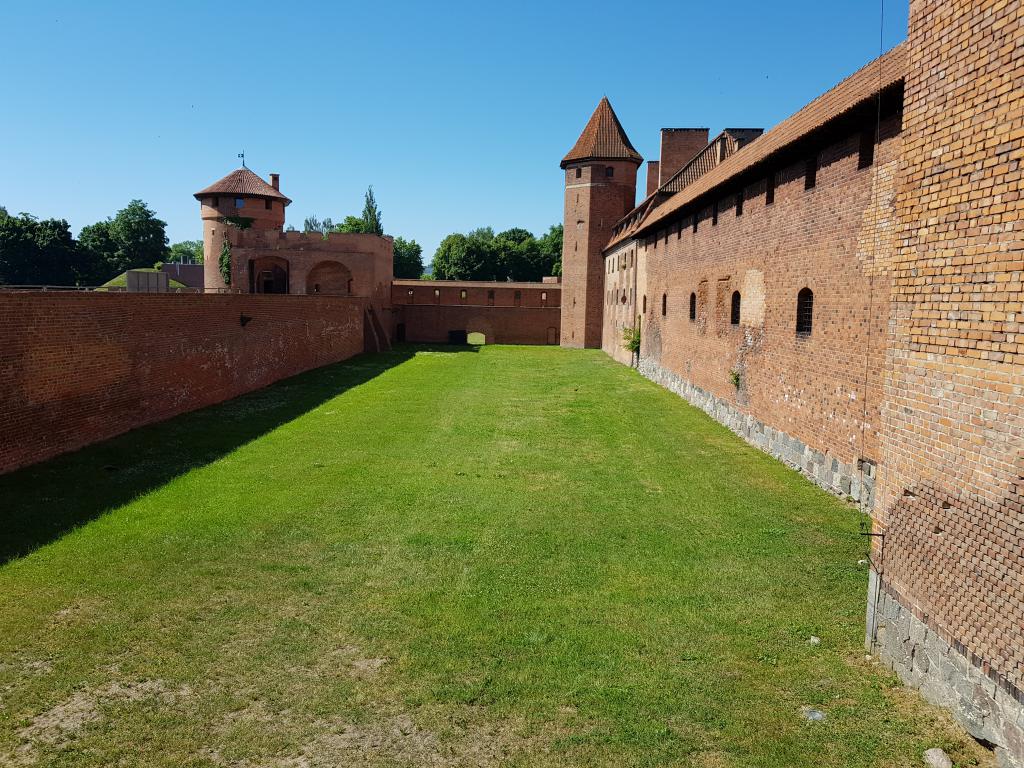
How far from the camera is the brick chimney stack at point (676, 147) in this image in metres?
31.2

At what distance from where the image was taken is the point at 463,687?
4.97m

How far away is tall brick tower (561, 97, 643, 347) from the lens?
37.4 metres

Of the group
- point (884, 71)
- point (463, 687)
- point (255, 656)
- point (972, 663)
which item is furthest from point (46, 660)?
point (884, 71)

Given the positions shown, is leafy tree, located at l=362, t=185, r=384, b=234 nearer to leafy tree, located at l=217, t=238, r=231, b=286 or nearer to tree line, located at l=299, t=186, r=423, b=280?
tree line, located at l=299, t=186, r=423, b=280

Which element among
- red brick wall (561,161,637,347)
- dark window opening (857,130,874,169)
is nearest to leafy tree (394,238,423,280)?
red brick wall (561,161,637,347)

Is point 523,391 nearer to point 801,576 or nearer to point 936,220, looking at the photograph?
point 801,576

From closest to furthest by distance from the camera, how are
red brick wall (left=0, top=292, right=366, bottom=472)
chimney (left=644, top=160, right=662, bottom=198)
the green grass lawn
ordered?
the green grass lawn → red brick wall (left=0, top=292, right=366, bottom=472) → chimney (left=644, top=160, right=662, bottom=198)

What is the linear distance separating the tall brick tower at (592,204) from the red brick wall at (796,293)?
1966cm

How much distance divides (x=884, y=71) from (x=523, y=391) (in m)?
12.7

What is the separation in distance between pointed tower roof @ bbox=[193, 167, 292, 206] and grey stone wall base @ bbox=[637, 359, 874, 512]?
2845 centimetres

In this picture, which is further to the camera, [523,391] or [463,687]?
[523,391]

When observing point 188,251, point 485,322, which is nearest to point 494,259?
point 485,322

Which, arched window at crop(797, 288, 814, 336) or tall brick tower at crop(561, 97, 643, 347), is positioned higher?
tall brick tower at crop(561, 97, 643, 347)

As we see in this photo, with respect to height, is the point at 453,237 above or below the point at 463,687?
above
